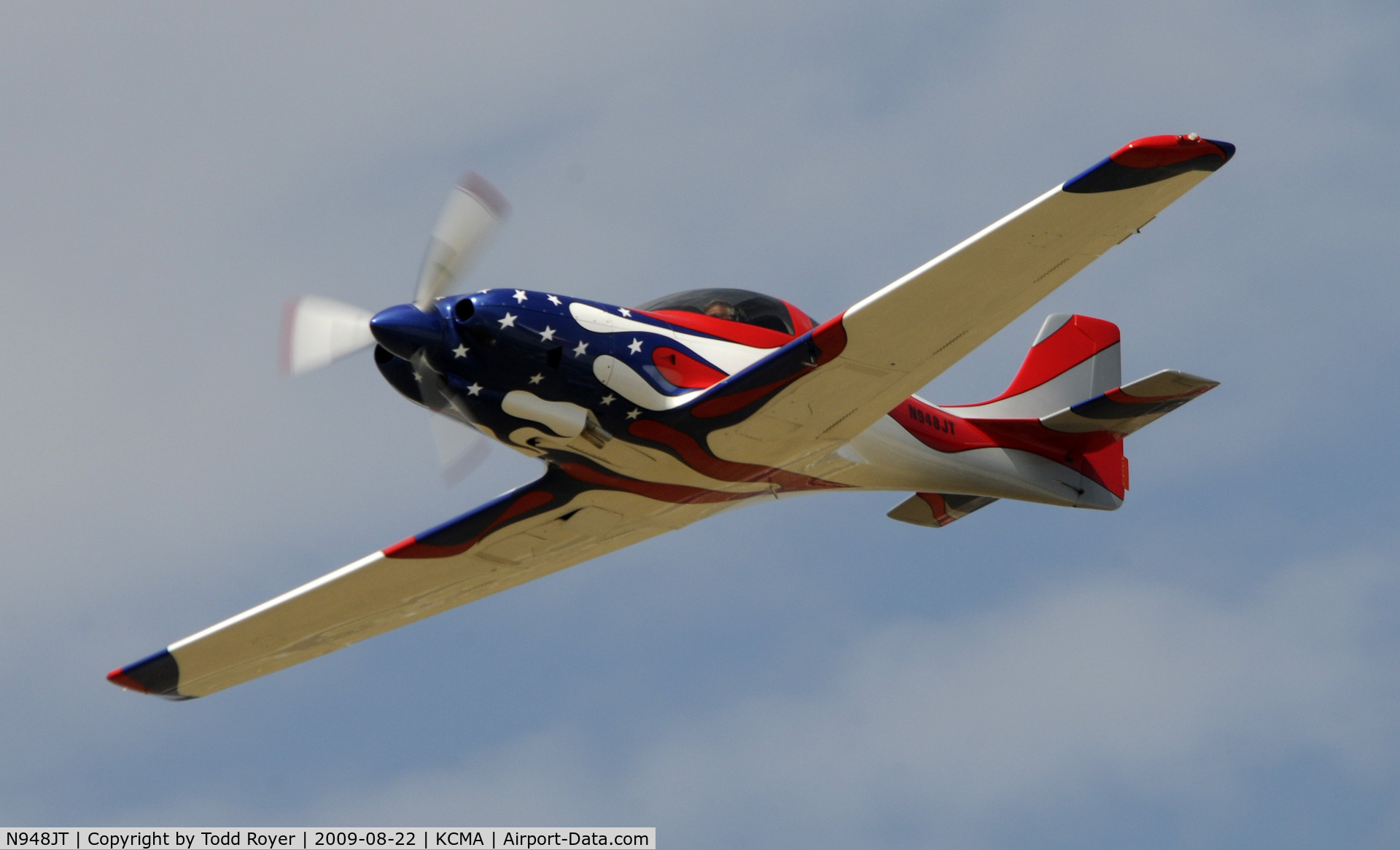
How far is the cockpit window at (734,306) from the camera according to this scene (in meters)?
16.5

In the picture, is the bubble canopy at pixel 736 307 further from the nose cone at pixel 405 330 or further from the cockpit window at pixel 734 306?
the nose cone at pixel 405 330

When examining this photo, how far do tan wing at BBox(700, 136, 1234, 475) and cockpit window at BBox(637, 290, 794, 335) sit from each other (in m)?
1.27

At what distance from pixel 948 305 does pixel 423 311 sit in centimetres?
502

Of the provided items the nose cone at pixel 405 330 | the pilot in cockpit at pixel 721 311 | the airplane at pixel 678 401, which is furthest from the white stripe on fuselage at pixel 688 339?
the nose cone at pixel 405 330

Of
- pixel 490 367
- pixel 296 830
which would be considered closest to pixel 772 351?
pixel 490 367

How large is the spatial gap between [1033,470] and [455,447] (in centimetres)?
833

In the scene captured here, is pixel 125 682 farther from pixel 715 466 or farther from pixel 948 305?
pixel 948 305

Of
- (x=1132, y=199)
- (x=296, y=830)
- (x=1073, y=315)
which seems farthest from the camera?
(x=1073, y=315)

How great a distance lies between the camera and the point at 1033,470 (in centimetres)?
2045

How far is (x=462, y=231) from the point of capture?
49.3 feet

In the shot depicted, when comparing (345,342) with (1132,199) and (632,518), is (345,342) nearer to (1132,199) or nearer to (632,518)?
(632,518)

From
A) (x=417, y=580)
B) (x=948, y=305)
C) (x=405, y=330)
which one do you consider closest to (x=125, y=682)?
(x=417, y=580)

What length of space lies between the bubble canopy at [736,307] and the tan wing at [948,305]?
1.28 metres

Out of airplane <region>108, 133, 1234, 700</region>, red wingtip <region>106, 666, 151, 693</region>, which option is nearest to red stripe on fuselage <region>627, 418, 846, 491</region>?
airplane <region>108, 133, 1234, 700</region>
